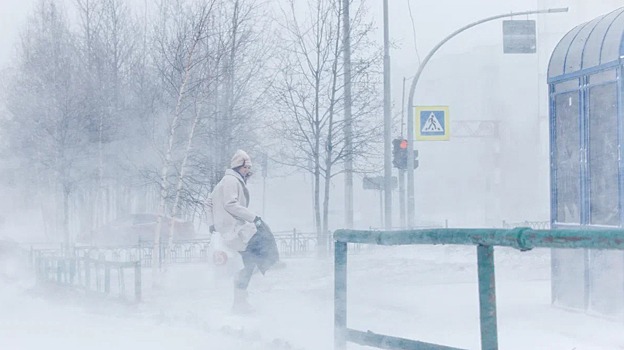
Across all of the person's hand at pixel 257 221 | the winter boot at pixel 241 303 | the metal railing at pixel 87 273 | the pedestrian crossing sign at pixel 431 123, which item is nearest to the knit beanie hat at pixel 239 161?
the person's hand at pixel 257 221

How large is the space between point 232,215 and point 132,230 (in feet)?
69.7

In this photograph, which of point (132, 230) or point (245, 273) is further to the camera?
point (132, 230)

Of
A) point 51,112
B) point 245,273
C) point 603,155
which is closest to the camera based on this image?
point 603,155

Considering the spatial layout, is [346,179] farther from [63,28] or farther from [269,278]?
[63,28]

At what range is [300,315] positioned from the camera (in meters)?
9.13

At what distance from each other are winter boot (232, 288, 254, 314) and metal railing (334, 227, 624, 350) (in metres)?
3.92

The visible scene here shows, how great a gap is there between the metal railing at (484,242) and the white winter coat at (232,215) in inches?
151

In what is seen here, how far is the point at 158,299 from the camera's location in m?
11.5

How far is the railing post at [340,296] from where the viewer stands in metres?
5.25

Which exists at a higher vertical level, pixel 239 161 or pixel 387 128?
pixel 387 128

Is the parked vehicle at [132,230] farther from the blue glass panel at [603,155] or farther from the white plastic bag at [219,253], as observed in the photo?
the blue glass panel at [603,155]

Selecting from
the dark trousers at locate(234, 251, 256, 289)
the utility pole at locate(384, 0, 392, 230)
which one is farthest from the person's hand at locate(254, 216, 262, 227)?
the utility pole at locate(384, 0, 392, 230)

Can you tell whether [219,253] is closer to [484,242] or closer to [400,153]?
[484,242]

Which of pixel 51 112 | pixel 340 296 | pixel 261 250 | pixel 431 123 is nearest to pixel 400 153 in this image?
pixel 431 123
